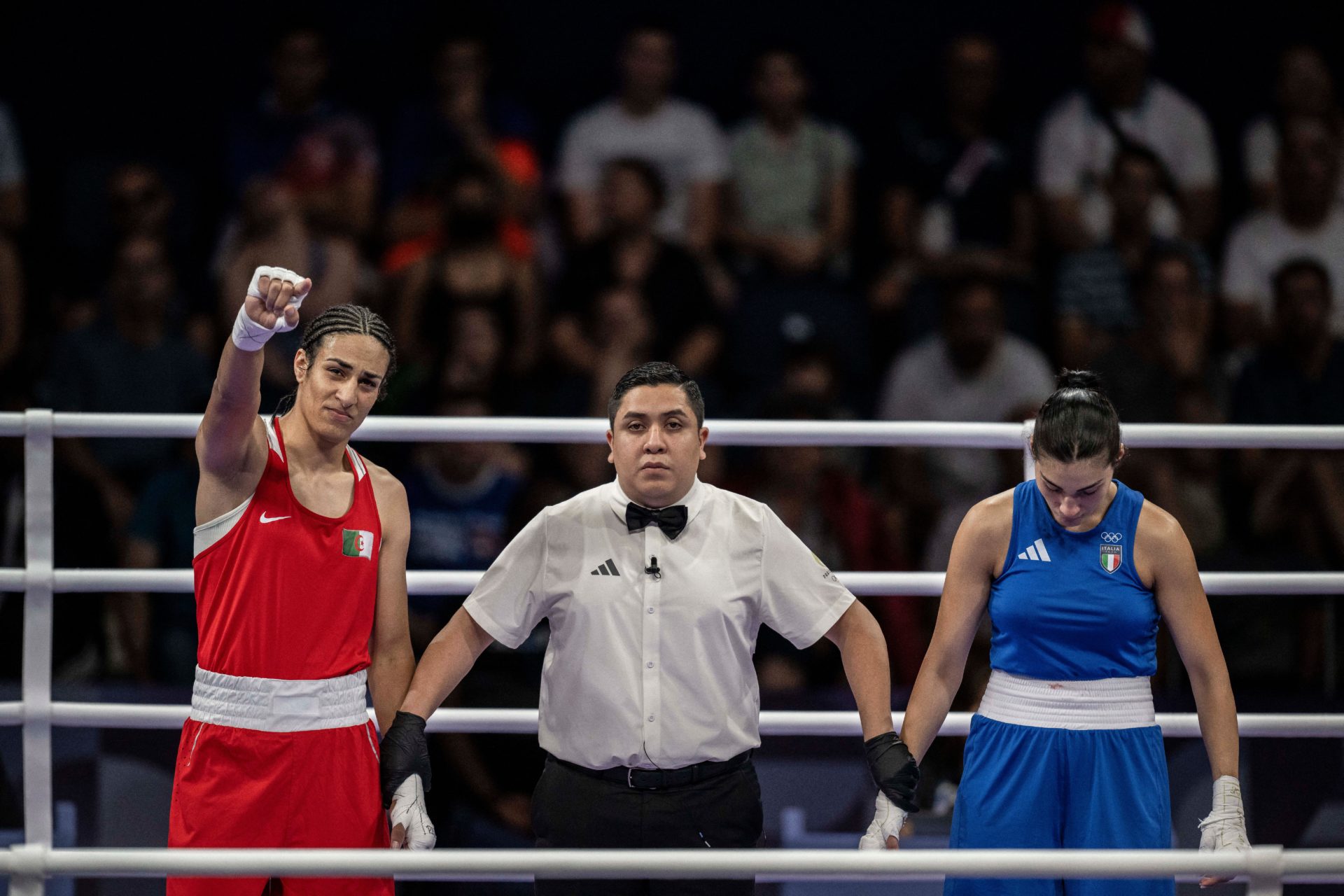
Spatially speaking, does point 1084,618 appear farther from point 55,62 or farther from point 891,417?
point 55,62

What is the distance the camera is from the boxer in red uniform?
2.20 m

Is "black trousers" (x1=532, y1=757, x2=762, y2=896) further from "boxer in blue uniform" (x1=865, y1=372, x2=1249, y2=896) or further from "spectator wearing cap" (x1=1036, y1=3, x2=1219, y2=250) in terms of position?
"spectator wearing cap" (x1=1036, y1=3, x2=1219, y2=250)

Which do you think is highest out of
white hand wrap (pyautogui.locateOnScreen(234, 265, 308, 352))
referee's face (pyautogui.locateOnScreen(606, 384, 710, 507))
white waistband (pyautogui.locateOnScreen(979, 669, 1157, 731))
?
white hand wrap (pyautogui.locateOnScreen(234, 265, 308, 352))

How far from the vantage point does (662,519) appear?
92.7 inches

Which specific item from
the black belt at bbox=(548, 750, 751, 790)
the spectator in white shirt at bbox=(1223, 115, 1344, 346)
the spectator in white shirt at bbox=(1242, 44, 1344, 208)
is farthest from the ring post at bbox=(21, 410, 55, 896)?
the spectator in white shirt at bbox=(1242, 44, 1344, 208)

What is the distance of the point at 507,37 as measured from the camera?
5.91m

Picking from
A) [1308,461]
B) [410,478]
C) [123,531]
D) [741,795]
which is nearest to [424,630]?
[410,478]

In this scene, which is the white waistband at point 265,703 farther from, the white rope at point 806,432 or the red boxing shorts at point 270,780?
the white rope at point 806,432

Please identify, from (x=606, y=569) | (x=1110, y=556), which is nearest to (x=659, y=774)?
(x=606, y=569)

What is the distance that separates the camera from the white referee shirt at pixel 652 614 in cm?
229

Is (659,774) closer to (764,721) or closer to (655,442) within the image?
(764,721)

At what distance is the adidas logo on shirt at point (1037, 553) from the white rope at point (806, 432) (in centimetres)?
35

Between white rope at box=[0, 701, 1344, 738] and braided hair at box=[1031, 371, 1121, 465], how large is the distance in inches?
24.7

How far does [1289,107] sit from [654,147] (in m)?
2.63
